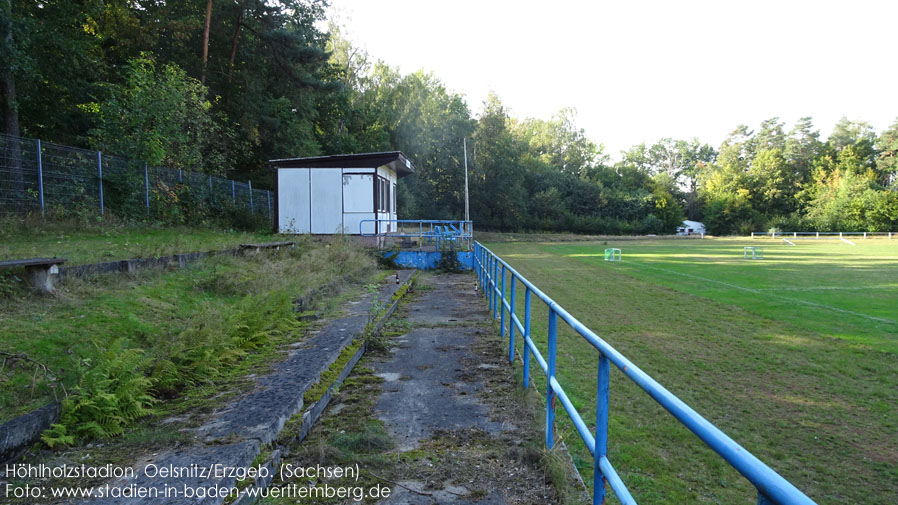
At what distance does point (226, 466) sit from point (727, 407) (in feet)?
14.5

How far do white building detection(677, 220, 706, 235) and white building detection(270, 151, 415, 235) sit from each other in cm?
6419

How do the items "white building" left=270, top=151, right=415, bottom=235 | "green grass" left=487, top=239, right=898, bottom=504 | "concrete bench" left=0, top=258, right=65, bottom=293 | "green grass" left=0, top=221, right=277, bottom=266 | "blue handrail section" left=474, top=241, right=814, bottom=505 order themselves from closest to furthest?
"blue handrail section" left=474, top=241, right=814, bottom=505 < "green grass" left=487, top=239, right=898, bottom=504 < "concrete bench" left=0, top=258, right=65, bottom=293 < "green grass" left=0, top=221, right=277, bottom=266 < "white building" left=270, top=151, right=415, bottom=235

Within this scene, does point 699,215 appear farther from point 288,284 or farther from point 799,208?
point 288,284

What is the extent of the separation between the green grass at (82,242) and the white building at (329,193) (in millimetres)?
7282

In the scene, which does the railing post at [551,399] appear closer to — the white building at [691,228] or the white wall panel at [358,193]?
the white wall panel at [358,193]

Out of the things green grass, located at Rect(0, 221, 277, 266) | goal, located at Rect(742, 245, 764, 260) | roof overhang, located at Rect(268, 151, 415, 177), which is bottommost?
goal, located at Rect(742, 245, 764, 260)

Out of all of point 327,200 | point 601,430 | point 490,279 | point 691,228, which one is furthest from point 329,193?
point 691,228

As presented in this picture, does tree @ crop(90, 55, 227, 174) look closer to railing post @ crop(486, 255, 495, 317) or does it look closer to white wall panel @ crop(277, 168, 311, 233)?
white wall panel @ crop(277, 168, 311, 233)

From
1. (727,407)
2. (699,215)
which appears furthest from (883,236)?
(727,407)

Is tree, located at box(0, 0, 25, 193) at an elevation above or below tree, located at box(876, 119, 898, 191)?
below

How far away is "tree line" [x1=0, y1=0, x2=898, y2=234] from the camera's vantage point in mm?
18516

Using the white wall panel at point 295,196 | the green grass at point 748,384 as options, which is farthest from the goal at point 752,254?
the white wall panel at point 295,196

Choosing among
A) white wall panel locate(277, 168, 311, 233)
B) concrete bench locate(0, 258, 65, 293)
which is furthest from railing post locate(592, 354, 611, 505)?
white wall panel locate(277, 168, 311, 233)

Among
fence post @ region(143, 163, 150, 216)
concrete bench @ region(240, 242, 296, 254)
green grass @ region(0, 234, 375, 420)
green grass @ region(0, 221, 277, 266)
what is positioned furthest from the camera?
fence post @ region(143, 163, 150, 216)
